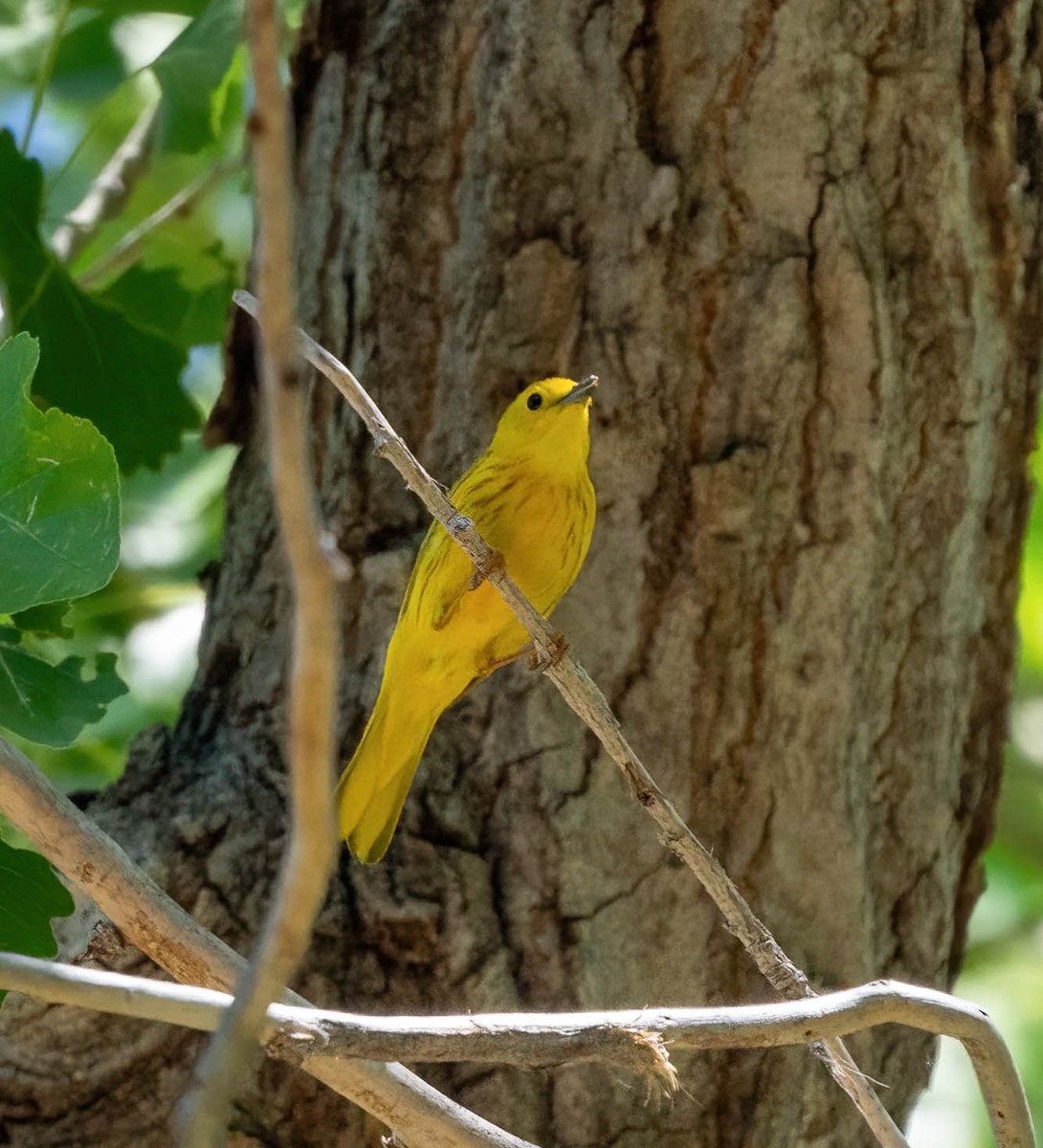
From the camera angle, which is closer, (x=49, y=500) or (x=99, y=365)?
(x=49, y=500)

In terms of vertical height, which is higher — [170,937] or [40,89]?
[40,89]

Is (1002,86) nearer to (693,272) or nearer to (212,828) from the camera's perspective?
(693,272)

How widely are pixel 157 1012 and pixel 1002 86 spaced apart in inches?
101

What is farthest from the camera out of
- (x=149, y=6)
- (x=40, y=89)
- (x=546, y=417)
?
(x=149, y=6)

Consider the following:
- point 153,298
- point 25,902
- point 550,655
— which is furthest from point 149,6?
point 25,902

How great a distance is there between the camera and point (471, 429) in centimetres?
299

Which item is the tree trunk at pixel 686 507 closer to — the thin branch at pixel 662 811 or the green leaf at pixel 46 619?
the green leaf at pixel 46 619

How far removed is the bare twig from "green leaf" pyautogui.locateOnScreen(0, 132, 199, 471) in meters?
0.96

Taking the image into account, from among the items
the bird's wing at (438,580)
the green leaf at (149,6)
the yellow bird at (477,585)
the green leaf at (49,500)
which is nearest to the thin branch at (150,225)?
the green leaf at (149,6)

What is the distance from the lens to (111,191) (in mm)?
4523

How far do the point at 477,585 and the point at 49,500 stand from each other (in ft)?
3.33

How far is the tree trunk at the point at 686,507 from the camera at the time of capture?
104 inches

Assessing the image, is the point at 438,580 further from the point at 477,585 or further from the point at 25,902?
the point at 25,902

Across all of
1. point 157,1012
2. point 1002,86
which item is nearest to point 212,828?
point 157,1012
